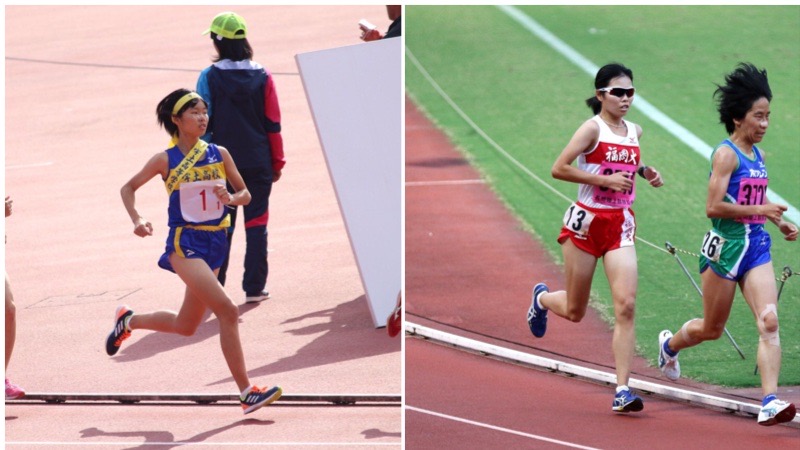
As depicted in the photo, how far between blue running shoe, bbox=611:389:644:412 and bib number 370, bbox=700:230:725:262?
0.88m

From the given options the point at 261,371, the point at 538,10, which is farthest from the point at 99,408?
the point at 538,10

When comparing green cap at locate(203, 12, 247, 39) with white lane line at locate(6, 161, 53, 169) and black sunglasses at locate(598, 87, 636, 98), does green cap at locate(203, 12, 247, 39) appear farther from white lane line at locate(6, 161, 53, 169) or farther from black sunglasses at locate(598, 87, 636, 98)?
white lane line at locate(6, 161, 53, 169)

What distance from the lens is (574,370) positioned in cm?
917

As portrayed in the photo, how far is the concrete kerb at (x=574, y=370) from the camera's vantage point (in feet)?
26.8

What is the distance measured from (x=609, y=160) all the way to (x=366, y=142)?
2.37 m

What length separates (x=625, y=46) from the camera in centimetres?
2420

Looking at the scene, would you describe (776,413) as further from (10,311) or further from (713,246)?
(10,311)

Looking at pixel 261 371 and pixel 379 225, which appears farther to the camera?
pixel 379 225

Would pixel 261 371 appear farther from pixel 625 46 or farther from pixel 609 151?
pixel 625 46

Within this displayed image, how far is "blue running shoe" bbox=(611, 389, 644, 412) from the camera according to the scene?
309 inches

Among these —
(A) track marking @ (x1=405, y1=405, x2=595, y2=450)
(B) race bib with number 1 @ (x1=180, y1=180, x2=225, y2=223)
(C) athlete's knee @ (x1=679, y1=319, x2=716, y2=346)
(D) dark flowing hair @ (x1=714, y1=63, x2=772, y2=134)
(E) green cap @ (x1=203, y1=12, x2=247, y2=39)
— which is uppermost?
(E) green cap @ (x1=203, y1=12, x2=247, y2=39)

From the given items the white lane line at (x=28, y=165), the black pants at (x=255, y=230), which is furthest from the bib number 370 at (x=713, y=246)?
the white lane line at (x=28, y=165)

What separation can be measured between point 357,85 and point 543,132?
9.42m

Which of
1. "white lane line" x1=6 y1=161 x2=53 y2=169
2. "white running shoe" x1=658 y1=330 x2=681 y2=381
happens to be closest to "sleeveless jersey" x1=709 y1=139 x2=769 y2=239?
"white running shoe" x1=658 y1=330 x2=681 y2=381
